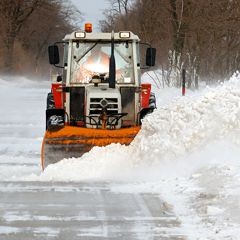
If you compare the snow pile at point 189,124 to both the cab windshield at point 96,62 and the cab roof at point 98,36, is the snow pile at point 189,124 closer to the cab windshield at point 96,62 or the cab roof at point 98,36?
the cab windshield at point 96,62

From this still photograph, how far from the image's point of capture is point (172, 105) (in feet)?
30.1

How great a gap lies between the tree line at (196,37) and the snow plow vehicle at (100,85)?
351 inches

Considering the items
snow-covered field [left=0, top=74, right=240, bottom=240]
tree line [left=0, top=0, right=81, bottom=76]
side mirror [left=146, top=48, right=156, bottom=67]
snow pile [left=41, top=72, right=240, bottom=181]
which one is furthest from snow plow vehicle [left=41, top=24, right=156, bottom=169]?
tree line [left=0, top=0, right=81, bottom=76]

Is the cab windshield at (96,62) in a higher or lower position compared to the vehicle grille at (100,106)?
higher

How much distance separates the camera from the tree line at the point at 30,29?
58938 mm

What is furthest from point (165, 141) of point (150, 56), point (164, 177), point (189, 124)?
point (150, 56)

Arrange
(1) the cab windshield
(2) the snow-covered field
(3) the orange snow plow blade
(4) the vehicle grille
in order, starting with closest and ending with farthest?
(2) the snow-covered field
(3) the orange snow plow blade
(4) the vehicle grille
(1) the cab windshield

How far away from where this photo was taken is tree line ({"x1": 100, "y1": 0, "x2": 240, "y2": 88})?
66.8 ft

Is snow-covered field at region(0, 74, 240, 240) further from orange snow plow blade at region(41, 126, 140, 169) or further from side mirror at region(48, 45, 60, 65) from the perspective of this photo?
side mirror at region(48, 45, 60, 65)

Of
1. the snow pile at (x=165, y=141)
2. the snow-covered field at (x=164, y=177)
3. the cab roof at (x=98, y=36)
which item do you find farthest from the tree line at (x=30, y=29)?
the snow pile at (x=165, y=141)

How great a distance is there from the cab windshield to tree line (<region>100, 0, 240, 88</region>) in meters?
8.94

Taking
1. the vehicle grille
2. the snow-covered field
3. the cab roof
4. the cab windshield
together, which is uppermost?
the cab roof

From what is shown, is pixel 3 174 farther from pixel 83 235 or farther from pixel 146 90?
pixel 83 235

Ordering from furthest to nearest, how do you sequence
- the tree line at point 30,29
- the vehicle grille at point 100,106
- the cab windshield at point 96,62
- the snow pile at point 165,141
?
the tree line at point 30,29 → the cab windshield at point 96,62 → the vehicle grille at point 100,106 → the snow pile at point 165,141
